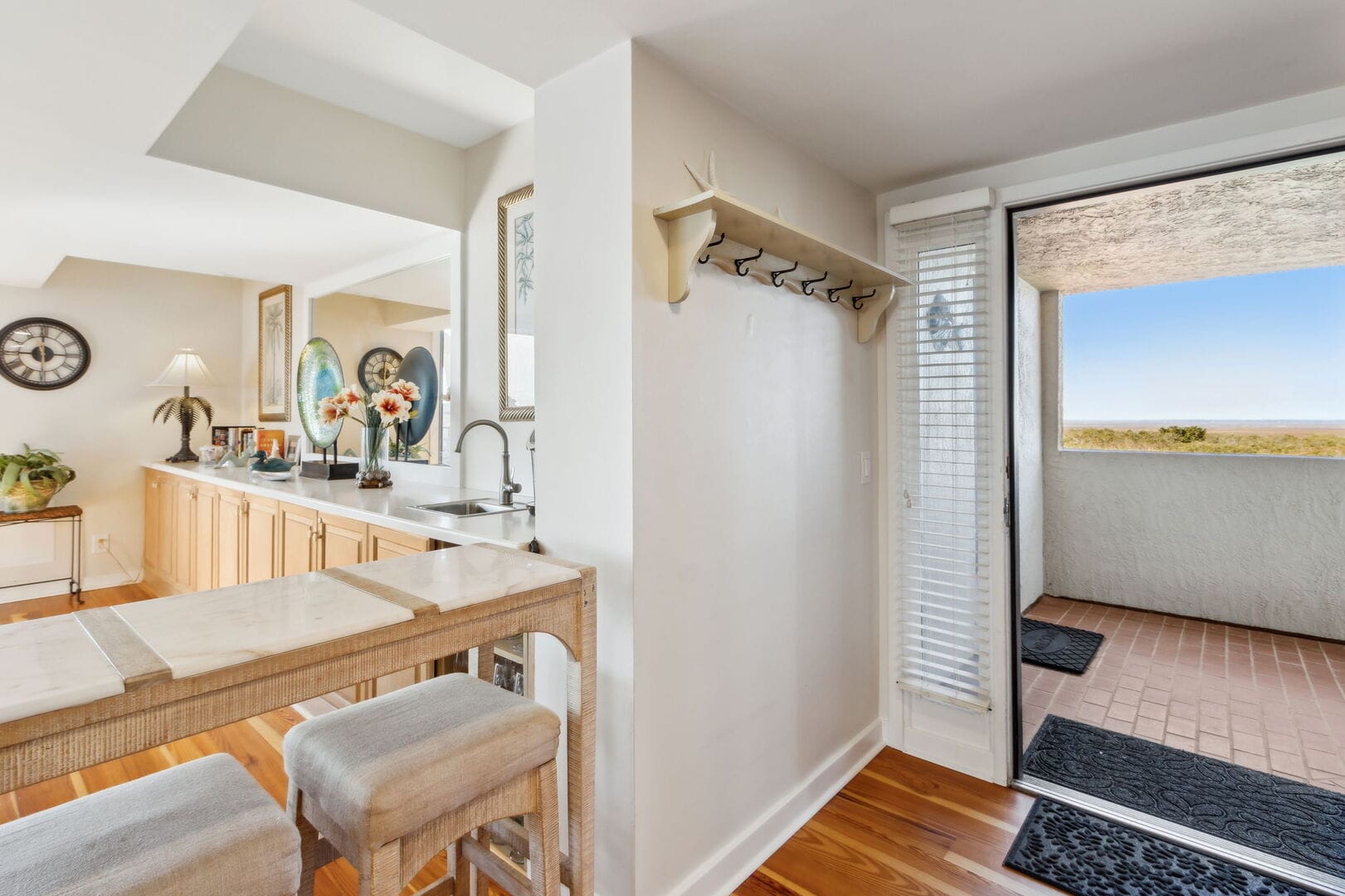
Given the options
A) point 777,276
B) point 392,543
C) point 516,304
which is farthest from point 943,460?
point 392,543

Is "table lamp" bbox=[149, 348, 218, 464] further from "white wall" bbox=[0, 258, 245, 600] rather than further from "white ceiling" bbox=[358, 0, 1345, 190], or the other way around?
"white ceiling" bbox=[358, 0, 1345, 190]

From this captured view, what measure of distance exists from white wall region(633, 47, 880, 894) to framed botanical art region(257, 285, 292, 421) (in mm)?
3699

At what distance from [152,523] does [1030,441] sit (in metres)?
6.28

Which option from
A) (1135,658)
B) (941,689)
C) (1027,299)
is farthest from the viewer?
(1027,299)

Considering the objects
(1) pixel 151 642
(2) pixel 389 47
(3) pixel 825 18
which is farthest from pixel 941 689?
(2) pixel 389 47

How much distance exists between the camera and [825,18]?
1436 mm

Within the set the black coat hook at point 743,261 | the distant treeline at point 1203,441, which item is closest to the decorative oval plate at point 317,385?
the black coat hook at point 743,261

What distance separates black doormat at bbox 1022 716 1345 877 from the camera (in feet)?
6.52

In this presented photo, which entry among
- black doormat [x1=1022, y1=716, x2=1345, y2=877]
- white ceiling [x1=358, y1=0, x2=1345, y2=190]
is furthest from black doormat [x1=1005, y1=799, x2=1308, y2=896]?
white ceiling [x1=358, y1=0, x2=1345, y2=190]

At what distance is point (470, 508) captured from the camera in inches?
101

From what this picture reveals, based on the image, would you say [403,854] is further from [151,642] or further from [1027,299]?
[1027,299]

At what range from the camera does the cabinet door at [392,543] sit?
6.59ft

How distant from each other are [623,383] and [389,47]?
1.57 metres

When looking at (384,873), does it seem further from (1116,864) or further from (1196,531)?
(1196,531)
